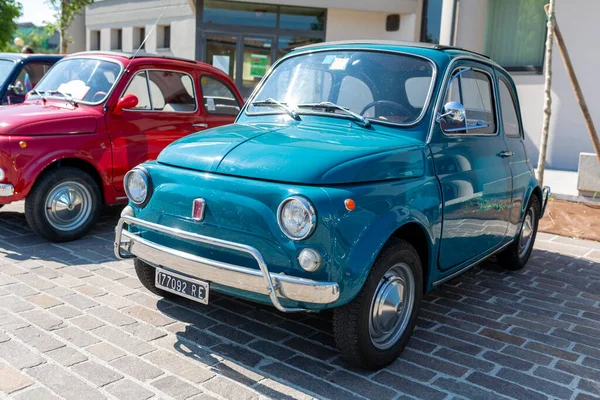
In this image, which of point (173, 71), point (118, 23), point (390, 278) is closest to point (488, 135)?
point (390, 278)

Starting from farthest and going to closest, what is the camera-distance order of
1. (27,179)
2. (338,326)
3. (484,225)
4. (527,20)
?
(527,20)
(27,179)
(484,225)
(338,326)

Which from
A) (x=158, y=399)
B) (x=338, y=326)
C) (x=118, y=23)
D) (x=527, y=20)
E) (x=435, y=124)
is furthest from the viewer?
(x=118, y=23)

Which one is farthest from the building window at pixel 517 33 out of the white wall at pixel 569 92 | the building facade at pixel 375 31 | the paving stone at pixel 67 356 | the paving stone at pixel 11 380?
the paving stone at pixel 11 380

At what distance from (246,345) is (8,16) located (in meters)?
29.4

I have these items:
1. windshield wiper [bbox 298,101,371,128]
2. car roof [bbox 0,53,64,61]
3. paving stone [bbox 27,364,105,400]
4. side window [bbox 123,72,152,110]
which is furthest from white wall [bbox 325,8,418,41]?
paving stone [bbox 27,364,105,400]

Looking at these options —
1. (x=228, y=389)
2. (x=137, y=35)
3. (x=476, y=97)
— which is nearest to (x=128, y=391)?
(x=228, y=389)

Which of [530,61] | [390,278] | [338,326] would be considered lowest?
[338,326]

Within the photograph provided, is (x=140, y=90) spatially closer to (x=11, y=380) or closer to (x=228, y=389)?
(x=11, y=380)

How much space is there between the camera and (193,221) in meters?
3.41

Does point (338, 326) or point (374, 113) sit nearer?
point (338, 326)

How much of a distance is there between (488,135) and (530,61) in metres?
8.31

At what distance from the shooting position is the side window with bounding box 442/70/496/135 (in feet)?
14.6

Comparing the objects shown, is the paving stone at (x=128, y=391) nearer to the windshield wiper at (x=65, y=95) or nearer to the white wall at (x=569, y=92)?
the windshield wiper at (x=65, y=95)

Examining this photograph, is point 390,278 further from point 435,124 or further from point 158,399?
point 158,399
